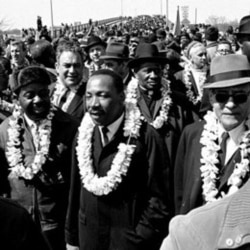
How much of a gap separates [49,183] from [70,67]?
195 cm

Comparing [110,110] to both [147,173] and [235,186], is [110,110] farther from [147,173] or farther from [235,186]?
[235,186]

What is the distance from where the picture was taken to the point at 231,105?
3.44 metres

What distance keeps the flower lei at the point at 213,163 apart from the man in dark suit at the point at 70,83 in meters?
2.37

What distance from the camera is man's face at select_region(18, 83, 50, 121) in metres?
4.32

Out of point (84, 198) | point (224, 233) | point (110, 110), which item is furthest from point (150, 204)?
point (224, 233)

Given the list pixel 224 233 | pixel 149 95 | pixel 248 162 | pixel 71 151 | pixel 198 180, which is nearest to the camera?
pixel 224 233

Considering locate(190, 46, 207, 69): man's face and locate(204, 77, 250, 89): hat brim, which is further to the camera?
locate(190, 46, 207, 69): man's face

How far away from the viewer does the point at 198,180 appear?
3.57m

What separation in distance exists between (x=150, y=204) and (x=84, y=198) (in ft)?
1.69

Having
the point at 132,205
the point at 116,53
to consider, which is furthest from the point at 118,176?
the point at 116,53

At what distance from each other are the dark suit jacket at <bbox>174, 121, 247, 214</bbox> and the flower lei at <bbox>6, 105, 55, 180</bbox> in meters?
1.16

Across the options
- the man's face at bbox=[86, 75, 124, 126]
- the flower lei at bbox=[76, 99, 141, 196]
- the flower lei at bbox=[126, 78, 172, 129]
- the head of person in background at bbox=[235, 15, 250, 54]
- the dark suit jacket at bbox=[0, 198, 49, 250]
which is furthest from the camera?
the head of person in background at bbox=[235, 15, 250, 54]

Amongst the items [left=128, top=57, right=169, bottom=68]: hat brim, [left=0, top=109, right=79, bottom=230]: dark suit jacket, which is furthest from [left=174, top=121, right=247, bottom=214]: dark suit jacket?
[left=128, top=57, right=169, bottom=68]: hat brim

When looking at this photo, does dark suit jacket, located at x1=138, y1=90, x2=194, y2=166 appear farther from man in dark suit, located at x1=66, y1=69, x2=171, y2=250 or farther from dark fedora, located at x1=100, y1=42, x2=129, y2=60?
dark fedora, located at x1=100, y1=42, x2=129, y2=60
